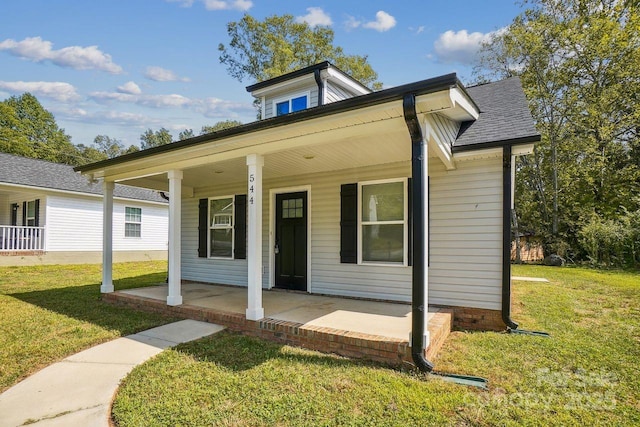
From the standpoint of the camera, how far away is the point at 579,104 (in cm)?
1541

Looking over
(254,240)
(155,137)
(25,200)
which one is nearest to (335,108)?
(254,240)

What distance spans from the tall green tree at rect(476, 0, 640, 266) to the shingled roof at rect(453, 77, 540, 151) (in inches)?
422

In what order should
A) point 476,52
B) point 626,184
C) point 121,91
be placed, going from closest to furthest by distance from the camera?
1. point 626,184
2. point 476,52
3. point 121,91

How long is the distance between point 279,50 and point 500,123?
59.6ft

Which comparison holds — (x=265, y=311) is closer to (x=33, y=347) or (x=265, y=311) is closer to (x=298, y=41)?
(x=33, y=347)

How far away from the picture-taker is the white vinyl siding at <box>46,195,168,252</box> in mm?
13273

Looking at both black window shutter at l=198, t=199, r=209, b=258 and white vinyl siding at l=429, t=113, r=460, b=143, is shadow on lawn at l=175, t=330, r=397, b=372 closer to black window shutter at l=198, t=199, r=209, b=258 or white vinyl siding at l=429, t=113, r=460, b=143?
white vinyl siding at l=429, t=113, r=460, b=143

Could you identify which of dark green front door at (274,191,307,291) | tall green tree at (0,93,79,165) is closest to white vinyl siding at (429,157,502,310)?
dark green front door at (274,191,307,291)

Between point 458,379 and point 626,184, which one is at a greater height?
point 626,184

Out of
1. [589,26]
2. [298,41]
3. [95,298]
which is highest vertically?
[298,41]

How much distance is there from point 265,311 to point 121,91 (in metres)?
56.2

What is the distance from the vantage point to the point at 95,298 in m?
6.85

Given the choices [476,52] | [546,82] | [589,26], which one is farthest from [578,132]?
[476,52]

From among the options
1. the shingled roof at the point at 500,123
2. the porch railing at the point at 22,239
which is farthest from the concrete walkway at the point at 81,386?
the porch railing at the point at 22,239
